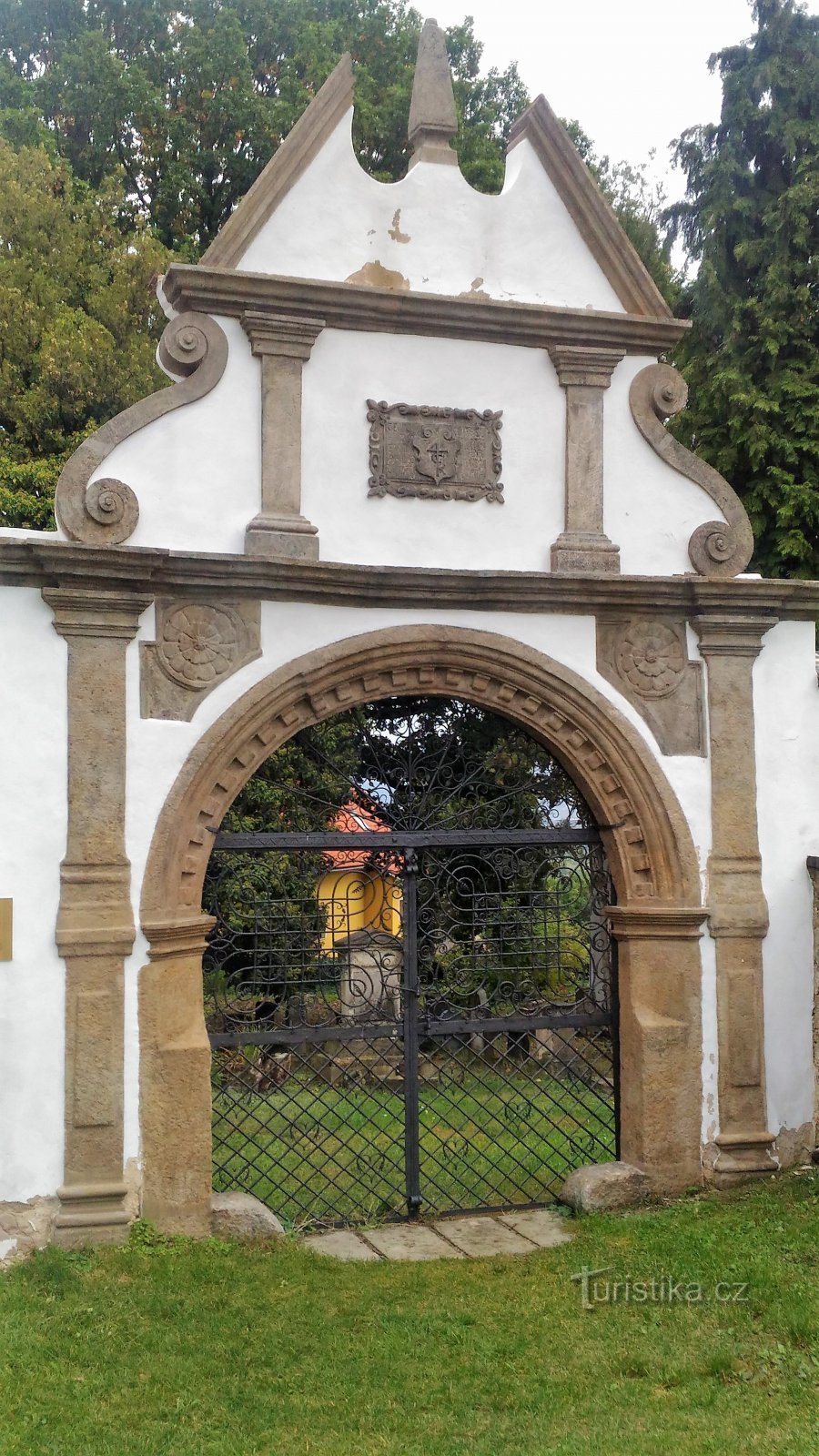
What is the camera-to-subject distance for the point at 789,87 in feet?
39.7

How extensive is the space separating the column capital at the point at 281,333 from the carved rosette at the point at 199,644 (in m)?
1.22

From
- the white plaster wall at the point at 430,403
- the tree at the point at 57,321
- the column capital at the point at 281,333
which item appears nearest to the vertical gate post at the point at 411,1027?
the white plaster wall at the point at 430,403

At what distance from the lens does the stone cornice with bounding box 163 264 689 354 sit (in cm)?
630

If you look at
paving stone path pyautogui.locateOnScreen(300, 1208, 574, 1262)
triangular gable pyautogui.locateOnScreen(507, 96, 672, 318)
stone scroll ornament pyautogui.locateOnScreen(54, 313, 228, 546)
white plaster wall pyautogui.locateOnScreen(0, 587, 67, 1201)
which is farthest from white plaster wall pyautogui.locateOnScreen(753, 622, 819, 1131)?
white plaster wall pyautogui.locateOnScreen(0, 587, 67, 1201)

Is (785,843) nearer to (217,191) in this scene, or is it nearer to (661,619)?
(661,619)

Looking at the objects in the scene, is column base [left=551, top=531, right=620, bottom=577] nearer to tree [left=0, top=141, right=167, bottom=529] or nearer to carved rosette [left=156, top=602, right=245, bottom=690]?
carved rosette [left=156, top=602, right=245, bottom=690]

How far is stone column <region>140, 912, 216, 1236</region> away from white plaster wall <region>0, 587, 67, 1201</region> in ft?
1.22

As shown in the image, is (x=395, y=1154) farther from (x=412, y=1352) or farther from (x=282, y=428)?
(x=282, y=428)

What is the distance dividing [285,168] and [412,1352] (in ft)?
16.7

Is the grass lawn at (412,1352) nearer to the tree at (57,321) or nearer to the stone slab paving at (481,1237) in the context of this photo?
the stone slab paving at (481,1237)

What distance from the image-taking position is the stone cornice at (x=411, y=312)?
6.30 meters

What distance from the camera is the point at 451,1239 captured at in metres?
6.46

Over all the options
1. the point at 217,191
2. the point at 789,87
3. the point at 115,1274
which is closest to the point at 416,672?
the point at 115,1274

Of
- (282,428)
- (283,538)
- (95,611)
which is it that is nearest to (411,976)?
(283,538)
